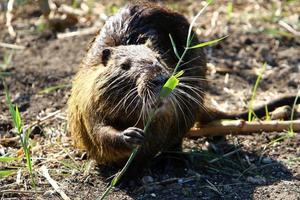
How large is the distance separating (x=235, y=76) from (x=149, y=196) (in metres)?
1.91

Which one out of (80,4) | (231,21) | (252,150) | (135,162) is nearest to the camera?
(135,162)

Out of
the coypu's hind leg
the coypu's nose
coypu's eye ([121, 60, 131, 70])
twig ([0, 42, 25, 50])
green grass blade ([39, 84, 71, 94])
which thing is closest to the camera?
the coypu's nose

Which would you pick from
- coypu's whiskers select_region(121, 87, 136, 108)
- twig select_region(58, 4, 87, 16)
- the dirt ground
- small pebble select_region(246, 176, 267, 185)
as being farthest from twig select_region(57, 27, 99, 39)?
small pebble select_region(246, 176, 267, 185)

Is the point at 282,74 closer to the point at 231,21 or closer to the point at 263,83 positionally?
the point at 263,83

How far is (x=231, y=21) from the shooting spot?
19.4 ft

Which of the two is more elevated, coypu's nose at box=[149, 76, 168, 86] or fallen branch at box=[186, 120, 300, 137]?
coypu's nose at box=[149, 76, 168, 86]

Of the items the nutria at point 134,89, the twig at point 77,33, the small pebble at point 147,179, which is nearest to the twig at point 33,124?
the nutria at point 134,89

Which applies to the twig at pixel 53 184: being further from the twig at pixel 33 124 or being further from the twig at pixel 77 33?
the twig at pixel 77 33

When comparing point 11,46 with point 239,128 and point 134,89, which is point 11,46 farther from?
point 134,89

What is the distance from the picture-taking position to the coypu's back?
332cm

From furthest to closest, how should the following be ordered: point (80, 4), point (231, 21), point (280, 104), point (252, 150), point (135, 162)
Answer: point (80, 4), point (231, 21), point (280, 104), point (252, 150), point (135, 162)

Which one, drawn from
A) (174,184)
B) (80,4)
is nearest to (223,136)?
(174,184)

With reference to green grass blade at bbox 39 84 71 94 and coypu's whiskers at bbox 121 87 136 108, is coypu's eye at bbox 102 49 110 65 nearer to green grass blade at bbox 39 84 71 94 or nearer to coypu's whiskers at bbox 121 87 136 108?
coypu's whiskers at bbox 121 87 136 108

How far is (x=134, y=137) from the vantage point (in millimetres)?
3129
